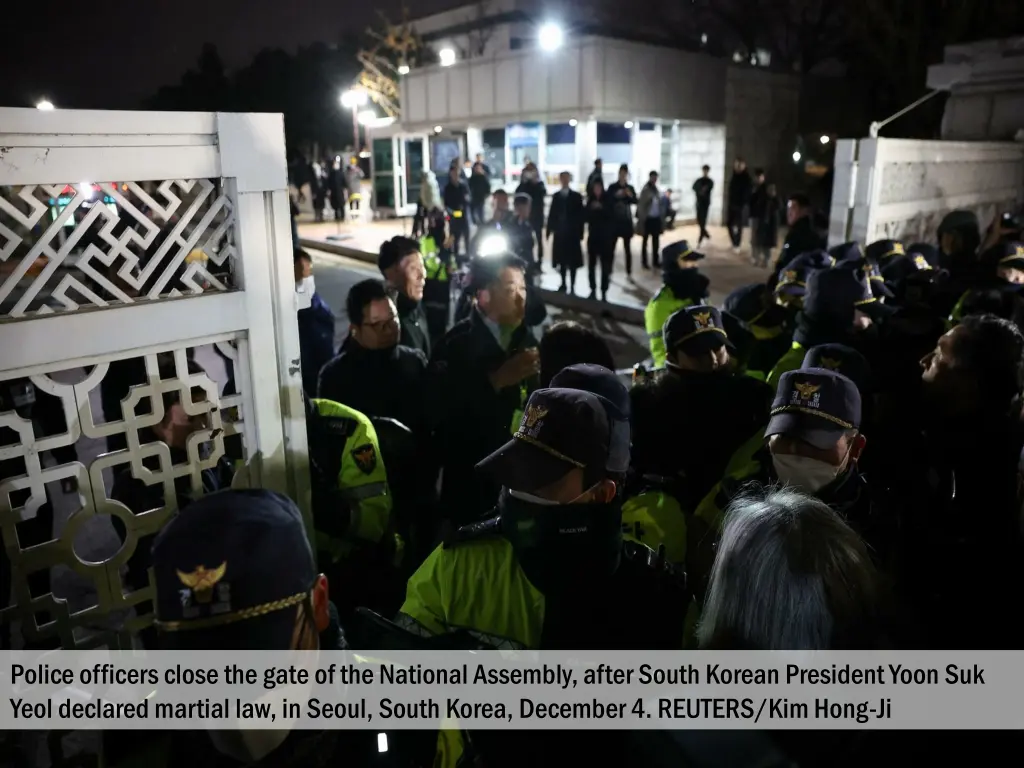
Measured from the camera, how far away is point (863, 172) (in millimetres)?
9336

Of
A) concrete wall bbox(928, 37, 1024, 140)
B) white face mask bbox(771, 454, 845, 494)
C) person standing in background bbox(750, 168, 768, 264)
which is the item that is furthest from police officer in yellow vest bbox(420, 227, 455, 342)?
concrete wall bbox(928, 37, 1024, 140)

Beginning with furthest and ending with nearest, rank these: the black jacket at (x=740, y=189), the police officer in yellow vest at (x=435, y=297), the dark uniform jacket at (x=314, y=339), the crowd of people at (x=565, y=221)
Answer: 1. the black jacket at (x=740, y=189)
2. the crowd of people at (x=565, y=221)
3. the police officer in yellow vest at (x=435, y=297)
4. the dark uniform jacket at (x=314, y=339)

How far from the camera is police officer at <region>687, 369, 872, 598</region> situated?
7.40 ft

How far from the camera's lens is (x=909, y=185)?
10.2m

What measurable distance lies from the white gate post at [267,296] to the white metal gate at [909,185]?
8.99 meters

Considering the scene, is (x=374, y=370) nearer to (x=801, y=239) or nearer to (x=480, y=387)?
(x=480, y=387)

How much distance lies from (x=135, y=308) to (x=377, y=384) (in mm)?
1666

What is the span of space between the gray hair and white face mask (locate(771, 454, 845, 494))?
801 mm

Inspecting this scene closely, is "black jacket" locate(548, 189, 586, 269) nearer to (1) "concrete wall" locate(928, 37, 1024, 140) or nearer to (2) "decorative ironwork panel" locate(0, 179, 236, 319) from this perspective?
(1) "concrete wall" locate(928, 37, 1024, 140)

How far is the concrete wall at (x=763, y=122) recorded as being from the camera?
21.8m

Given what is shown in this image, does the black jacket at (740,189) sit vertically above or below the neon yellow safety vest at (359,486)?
above

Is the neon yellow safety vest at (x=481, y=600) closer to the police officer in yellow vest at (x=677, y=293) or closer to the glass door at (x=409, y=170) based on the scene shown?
the police officer in yellow vest at (x=677, y=293)

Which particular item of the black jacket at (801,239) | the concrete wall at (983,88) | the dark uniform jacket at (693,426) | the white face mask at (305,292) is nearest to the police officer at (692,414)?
the dark uniform jacket at (693,426)

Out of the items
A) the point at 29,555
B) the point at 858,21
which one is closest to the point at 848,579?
the point at 29,555
